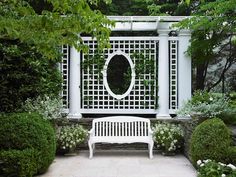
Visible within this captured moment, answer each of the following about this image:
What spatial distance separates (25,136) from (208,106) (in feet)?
10.4

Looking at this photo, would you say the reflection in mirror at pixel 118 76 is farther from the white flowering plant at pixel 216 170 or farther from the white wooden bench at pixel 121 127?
the white flowering plant at pixel 216 170

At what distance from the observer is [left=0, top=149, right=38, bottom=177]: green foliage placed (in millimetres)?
5855

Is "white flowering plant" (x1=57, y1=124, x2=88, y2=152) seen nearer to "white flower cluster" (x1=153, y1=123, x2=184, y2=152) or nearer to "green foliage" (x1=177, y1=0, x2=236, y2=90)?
"white flower cluster" (x1=153, y1=123, x2=184, y2=152)

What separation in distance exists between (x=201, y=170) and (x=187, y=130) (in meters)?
2.32

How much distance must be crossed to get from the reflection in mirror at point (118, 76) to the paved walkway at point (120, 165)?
1.73 m

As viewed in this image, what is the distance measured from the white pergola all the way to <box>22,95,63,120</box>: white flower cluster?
1.28 meters

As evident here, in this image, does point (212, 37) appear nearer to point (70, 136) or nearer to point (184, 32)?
point (184, 32)

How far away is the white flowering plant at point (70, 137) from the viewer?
8438 mm

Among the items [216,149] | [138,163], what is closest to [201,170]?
[216,149]

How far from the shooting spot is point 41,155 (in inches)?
246

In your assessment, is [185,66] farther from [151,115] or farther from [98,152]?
[98,152]

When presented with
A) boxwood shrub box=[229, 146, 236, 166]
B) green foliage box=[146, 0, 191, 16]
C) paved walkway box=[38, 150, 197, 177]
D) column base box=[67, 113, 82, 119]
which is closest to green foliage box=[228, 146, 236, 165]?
boxwood shrub box=[229, 146, 236, 166]

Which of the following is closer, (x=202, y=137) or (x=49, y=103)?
(x=202, y=137)

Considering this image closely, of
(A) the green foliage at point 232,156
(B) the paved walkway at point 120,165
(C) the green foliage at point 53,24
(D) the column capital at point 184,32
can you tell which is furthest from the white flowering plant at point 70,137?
(C) the green foliage at point 53,24
